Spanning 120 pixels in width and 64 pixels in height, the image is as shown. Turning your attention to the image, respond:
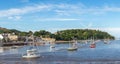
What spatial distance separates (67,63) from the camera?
8194 cm

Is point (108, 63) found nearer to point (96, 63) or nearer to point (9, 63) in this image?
point (96, 63)

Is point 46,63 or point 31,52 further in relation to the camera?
point 31,52

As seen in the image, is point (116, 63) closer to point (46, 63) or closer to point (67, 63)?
point (67, 63)

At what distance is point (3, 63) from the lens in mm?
86062

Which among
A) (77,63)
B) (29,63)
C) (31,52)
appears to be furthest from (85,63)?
(31,52)

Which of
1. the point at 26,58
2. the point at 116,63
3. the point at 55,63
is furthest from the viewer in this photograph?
the point at 26,58

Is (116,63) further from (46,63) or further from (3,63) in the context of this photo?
(3,63)

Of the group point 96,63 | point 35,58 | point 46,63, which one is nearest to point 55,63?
point 46,63

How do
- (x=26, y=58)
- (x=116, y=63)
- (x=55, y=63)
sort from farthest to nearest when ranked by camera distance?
(x=26, y=58)
(x=55, y=63)
(x=116, y=63)

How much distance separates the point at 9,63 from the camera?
86.4m

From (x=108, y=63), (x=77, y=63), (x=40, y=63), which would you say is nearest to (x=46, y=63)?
(x=40, y=63)

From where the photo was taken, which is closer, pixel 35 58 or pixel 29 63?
pixel 29 63

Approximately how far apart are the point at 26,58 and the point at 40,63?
1727cm

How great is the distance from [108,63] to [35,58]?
2843 centimetres
